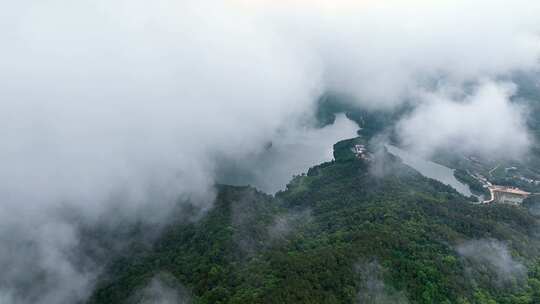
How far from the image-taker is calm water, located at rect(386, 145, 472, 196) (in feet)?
288

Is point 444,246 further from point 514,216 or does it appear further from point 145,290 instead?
point 145,290

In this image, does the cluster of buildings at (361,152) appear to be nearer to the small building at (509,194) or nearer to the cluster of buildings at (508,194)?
the cluster of buildings at (508,194)

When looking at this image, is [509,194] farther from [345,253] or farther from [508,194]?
→ [345,253]

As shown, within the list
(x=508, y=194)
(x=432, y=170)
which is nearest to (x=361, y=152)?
(x=432, y=170)

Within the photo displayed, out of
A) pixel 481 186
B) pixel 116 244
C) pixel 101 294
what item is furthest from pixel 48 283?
pixel 481 186

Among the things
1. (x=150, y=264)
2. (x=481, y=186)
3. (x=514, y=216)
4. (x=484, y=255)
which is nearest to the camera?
(x=484, y=255)

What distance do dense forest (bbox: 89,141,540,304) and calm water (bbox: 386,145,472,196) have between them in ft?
40.4

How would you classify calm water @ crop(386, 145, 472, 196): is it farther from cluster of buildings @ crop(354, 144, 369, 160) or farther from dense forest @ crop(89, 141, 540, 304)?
dense forest @ crop(89, 141, 540, 304)

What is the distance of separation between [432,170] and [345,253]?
5335cm

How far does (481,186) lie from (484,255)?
41.8 metres

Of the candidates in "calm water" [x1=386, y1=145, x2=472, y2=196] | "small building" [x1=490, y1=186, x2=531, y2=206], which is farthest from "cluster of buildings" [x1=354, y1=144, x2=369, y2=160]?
"small building" [x1=490, y1=186, x2=531, y2=206]

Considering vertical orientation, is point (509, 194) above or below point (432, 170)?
below

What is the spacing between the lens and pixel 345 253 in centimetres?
4906

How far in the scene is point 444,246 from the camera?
166ft
